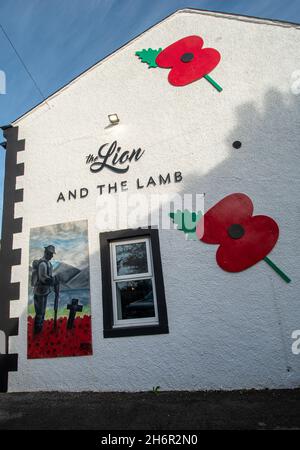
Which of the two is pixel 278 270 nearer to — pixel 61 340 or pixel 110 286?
pixel 110 286

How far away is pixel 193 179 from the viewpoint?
4.86 m

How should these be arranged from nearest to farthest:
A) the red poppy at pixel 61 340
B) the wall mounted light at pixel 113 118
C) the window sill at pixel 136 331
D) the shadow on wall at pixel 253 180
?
the shadow on wall at pixel 253 180 → the window sill at pixel 136 331 → the red poppy at pixel 61 340 → the wall mounted light at pixel 113 118

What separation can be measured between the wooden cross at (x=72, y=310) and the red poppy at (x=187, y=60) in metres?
4.08

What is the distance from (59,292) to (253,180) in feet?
11.5

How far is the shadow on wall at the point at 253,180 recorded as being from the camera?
14.0 feet

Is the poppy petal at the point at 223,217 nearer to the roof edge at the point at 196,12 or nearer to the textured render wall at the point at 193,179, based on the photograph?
the textured render wall at the point at 193,179

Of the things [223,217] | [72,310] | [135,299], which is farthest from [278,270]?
[72,310]

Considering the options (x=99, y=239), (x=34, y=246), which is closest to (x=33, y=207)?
(x=34, y=246)

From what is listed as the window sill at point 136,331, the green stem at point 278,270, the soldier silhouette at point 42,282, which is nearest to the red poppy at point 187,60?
the green stem at point 278,270

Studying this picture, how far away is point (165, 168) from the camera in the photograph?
16.6ft

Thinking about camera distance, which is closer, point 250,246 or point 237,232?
point 250,246

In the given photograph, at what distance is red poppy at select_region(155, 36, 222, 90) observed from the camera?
5.34 metres
